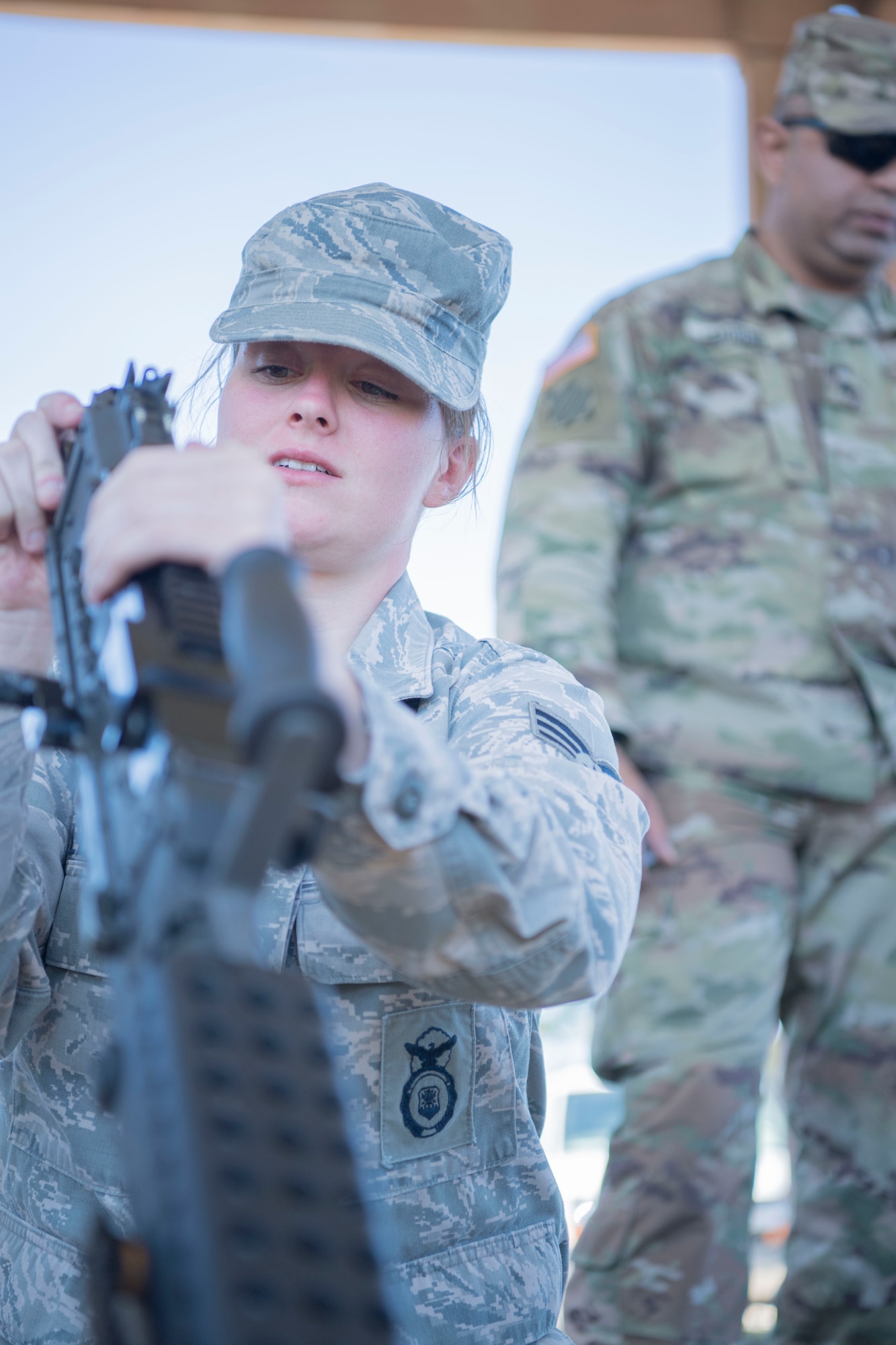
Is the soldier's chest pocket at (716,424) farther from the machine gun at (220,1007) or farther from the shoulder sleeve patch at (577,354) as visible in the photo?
the machine gun at (220,1007)

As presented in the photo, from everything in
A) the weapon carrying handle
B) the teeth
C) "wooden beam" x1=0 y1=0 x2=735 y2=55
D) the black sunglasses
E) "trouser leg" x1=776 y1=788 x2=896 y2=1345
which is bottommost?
"trouser leg" x1=776 y1=788 x2=896 y2=1345

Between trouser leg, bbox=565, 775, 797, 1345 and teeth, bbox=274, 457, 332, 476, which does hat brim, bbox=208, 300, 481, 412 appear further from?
trouser leg, bbox=565, 775, 797, 1345

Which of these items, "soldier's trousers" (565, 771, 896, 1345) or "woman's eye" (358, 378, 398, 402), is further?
"soldier's trousers" (565, 771, 896, 1345)

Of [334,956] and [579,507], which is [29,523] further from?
[579,507]

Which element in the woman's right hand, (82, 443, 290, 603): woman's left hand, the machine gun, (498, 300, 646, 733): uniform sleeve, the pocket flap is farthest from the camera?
(498, 300, 646, 733): uniform sleeve

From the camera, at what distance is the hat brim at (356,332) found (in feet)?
3.75

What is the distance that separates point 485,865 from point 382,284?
2.08 ft

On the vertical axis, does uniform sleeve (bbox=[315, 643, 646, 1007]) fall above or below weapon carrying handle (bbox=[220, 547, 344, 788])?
below

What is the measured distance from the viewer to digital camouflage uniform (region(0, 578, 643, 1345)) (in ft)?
3.04

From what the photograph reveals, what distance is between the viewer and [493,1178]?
3.53 ft

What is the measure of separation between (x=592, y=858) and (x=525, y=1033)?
36 cm

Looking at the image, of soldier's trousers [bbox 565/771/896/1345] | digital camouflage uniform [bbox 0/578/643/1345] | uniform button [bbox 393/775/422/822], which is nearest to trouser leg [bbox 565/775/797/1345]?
soldier's trousers [bbox 565/771/896/1345]

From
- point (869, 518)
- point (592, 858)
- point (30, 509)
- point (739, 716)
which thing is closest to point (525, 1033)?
point (592, 858)

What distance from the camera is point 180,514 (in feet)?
1.96
